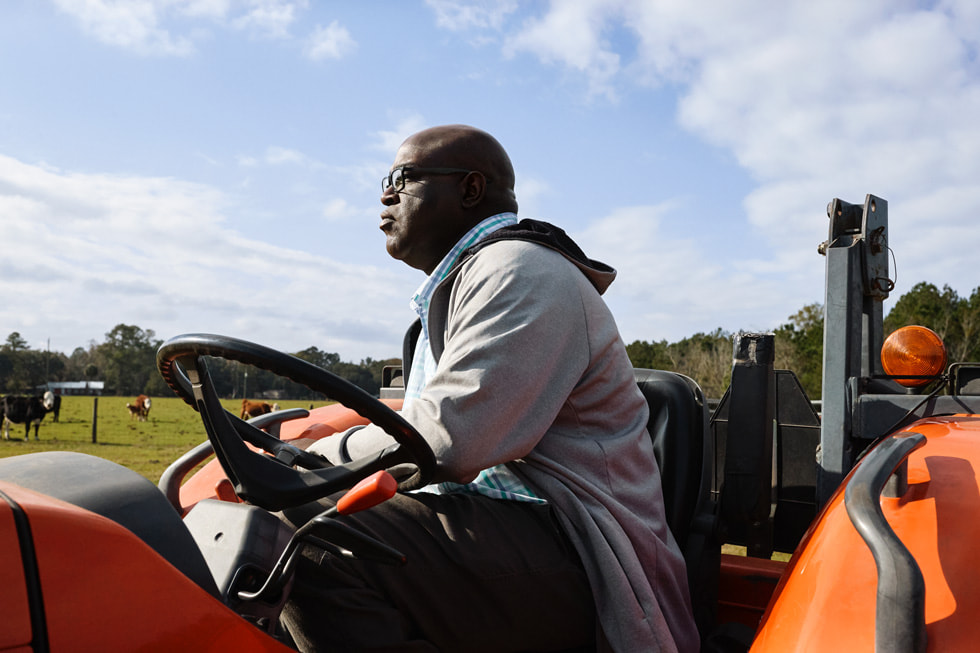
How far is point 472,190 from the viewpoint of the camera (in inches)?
74.7

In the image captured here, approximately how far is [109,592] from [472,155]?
4.27 feet

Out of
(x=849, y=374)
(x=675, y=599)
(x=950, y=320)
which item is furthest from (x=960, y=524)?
(x=950, y=320)

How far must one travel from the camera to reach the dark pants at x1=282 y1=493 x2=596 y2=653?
116 cm

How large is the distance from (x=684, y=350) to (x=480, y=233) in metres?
32.6

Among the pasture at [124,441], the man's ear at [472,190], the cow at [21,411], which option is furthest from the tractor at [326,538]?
the cow at [21,411]

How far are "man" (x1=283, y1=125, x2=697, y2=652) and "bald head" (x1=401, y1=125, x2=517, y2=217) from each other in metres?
0.30

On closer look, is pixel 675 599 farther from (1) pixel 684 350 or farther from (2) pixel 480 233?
(1) pixel 684 350

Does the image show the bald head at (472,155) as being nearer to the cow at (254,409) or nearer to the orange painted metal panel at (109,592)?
the orange painted metal panel at (109,592)

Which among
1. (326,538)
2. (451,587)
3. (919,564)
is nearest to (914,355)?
(919,564)

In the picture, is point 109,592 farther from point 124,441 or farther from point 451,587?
point 124,441

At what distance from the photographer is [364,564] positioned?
1.21 meters

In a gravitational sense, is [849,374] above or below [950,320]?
below

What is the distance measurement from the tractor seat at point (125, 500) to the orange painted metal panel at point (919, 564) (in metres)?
0.84

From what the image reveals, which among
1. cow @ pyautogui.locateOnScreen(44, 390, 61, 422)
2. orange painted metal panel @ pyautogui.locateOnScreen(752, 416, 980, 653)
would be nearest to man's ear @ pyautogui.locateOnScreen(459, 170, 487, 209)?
orange painted metal panel @ pyautogui.locateOnScreen(752, 416, 980, 653)
